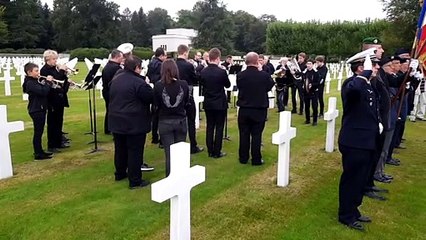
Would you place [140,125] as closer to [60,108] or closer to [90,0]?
[60,108]

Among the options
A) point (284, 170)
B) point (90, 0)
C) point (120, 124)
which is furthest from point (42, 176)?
point (90, 0)

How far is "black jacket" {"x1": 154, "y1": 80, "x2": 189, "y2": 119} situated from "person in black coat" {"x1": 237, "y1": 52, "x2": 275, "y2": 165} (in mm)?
1369

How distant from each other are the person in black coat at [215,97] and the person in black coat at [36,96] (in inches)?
117

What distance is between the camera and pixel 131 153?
5.93 metres

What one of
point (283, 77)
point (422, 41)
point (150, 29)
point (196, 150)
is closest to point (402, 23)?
point (283, 77)

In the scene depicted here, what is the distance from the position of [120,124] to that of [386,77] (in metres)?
4.30

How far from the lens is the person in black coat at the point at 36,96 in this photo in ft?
23.4

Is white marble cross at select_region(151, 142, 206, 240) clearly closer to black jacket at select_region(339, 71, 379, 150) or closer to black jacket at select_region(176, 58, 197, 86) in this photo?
black jacket at select_region(339, 71, 379, 150)

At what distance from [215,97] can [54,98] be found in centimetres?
333

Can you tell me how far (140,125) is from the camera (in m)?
5.83

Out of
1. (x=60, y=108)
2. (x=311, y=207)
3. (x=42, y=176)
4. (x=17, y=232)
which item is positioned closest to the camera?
(x=17, y=232)

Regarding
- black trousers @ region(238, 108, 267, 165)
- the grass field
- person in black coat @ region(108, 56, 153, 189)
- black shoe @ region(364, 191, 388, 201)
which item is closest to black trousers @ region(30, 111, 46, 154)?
the grass field

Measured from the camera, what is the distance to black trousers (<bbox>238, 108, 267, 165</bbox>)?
281 inches

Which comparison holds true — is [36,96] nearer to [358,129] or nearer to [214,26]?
[358,129]
